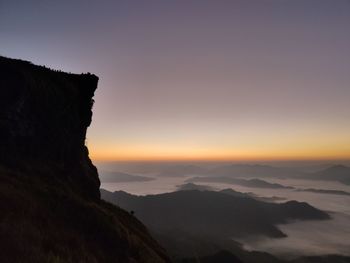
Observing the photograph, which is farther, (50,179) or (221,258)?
(221,258)

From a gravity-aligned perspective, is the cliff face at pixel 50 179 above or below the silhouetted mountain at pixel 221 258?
above

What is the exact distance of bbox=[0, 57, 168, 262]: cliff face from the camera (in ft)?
60.9

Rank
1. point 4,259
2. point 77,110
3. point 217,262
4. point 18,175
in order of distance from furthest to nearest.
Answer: point 217,262 < point 77,110 < point 18,175 < point 4,259

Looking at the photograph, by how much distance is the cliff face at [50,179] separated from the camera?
18.6m

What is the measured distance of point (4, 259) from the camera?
1515cm

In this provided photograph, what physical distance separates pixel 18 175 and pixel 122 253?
1035cm

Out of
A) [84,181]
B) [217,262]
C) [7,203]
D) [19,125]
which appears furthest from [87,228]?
[217,262]

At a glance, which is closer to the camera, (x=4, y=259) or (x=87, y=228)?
(x=4, y=259)

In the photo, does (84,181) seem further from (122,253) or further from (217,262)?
(217,262)

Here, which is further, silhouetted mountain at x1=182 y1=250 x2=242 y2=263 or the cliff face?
silhouetted mountain at x1=182 y1=250 x2=242 y2=263

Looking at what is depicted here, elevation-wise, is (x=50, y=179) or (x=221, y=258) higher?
(x=50, y=179)

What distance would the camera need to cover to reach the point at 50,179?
31844 millimetres

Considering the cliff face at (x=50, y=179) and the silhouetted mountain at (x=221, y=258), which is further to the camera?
the silhouetted mountain at (x=221, y=258)

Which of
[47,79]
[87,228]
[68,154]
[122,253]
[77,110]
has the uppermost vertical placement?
[47,79]
